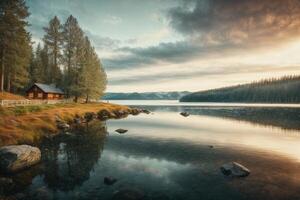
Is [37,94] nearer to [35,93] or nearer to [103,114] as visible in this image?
[35,93]

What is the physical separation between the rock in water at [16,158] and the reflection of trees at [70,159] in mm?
1435

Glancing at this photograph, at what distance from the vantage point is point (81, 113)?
53031mm

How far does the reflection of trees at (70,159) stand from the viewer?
17.6 m

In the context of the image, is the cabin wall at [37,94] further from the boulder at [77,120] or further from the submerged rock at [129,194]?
the submerged rock at [129,194]

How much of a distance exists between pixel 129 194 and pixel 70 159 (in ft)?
34.0

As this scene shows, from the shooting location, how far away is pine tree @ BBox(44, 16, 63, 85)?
74688 mm

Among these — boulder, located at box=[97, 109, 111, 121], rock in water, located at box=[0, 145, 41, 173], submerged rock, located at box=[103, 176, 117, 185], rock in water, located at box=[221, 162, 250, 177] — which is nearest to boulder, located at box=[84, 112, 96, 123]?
boulder, located at box=[97, 109, 111, 121]

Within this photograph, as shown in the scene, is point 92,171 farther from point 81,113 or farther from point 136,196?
point 81,113

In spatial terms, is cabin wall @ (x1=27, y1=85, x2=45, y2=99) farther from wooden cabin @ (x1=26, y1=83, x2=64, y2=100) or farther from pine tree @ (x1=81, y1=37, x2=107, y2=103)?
pine tree @ (x1=81, y1=37, x2=107, y2=103)

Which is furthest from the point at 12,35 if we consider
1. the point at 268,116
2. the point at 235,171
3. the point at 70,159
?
the point at 268,116

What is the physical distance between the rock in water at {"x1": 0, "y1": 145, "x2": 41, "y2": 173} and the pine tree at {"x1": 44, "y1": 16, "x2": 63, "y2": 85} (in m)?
58.6

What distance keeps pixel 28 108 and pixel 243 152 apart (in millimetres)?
34405

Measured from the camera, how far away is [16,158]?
757 inches

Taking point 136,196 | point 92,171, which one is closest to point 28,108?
point 92,171
